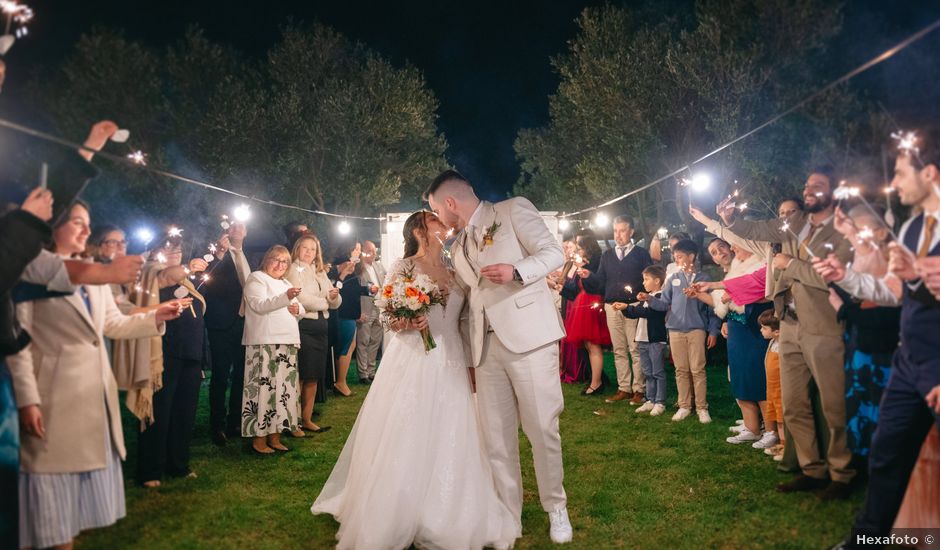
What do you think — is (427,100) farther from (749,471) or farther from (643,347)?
(749,471)

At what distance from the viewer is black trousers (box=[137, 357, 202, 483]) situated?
502 centimetres

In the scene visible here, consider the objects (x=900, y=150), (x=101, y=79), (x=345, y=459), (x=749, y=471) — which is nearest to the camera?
(x=900, y=150)

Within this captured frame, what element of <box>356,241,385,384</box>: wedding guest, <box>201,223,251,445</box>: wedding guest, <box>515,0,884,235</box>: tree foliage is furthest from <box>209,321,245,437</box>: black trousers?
<box>515,0,884,235</box>: tree foliage

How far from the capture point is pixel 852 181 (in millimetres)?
3459

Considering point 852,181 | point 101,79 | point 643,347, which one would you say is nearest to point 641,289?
point 643,347

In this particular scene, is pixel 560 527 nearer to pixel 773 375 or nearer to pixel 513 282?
pixel 513 282

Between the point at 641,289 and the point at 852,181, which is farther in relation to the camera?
the point at 641,289

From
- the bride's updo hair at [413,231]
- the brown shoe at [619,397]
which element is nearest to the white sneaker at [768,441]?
the brown shoe at [619,397]

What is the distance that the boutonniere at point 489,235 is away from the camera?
165 inches

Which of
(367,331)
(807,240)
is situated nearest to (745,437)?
(807,240)

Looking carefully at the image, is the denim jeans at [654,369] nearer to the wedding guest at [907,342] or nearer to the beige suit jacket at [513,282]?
the beige suit jacket at [513,282]

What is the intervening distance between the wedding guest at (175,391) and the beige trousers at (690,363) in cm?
514

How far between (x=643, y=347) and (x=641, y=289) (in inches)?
39.4

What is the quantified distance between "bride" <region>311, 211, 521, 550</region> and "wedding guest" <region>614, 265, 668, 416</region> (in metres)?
3.79
